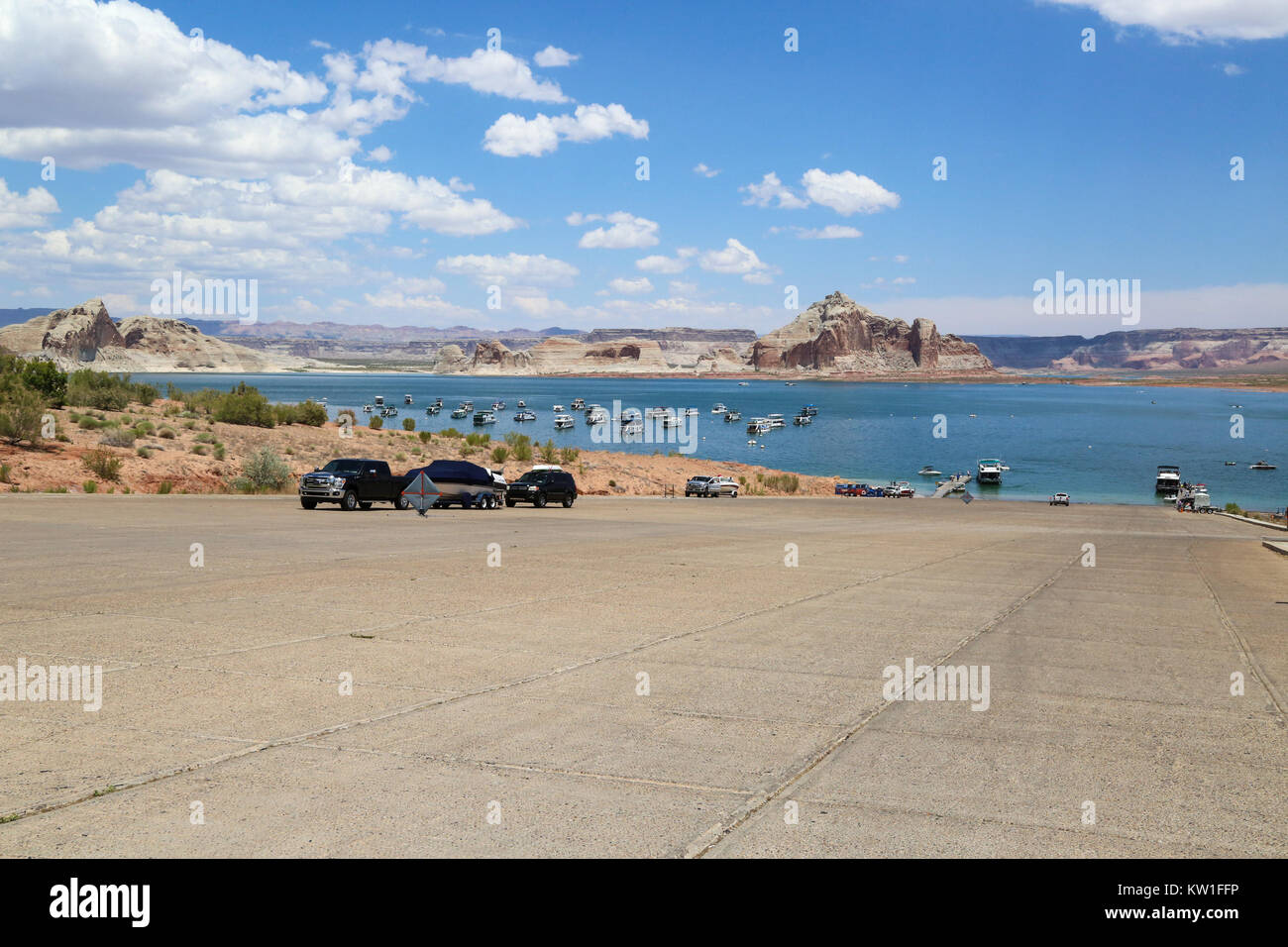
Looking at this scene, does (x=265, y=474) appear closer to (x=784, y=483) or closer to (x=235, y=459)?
(x=235, y=459)

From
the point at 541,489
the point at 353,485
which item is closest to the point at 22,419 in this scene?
the point at 353,485

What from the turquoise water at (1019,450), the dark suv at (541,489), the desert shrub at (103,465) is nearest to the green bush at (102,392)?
the desert shrub at (103,465)

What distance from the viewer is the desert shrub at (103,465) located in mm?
40500

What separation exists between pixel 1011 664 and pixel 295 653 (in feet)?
25.7

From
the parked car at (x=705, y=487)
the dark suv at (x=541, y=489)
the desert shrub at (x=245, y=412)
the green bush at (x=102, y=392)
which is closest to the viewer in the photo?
the dark suv at (x=541, y=489)

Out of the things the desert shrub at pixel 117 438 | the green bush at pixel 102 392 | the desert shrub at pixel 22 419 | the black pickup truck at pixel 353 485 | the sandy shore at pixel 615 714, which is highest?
the green bush at pixel 102 392

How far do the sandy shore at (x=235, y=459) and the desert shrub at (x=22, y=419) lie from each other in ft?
2.82

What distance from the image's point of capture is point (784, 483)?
80.0 metres

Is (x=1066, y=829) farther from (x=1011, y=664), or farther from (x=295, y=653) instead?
(x=295, y=653)

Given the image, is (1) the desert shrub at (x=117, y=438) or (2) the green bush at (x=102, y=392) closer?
(1) the desert shrub at (x=117, y=438)

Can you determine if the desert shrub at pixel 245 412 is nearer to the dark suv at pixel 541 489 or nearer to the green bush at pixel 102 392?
the green bush at pixel 102 392

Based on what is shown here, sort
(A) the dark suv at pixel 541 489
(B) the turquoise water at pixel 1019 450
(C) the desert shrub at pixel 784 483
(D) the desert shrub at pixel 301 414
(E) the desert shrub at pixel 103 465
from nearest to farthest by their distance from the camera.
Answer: (E) the desert shrub at pixel 103 465
(A) the dark suv at pixel 541 489
(D) the desert shrub at pixel 301 414
(C) the desert shrub at pixel 784 483
(B) the turquoise water at pixel 1019 450

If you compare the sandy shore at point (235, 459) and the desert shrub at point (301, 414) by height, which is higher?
the desert shrub at point (301, 414)
